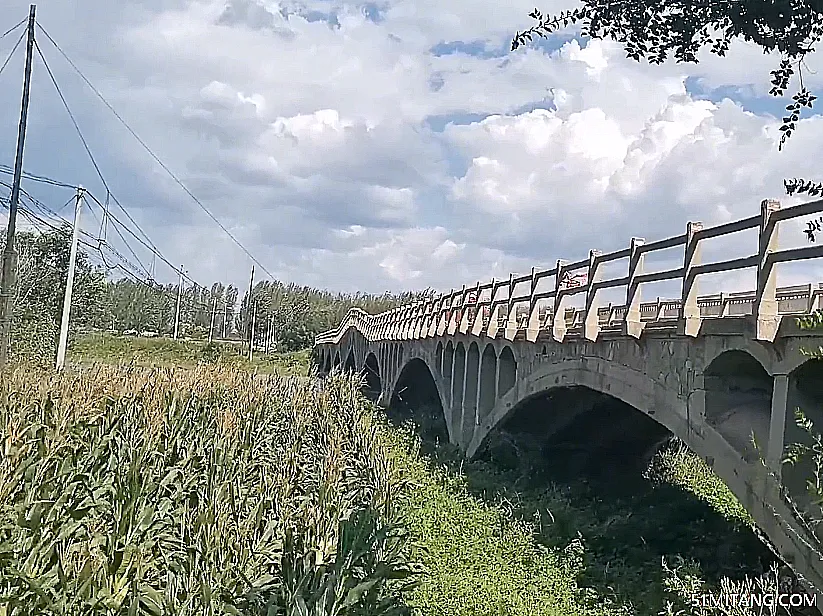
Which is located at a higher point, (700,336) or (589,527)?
(700,336)

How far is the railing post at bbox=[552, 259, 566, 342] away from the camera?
1261 centimetres

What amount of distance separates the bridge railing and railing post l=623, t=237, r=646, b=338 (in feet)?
0.04

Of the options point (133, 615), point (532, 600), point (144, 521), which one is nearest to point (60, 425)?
point (144, 521)

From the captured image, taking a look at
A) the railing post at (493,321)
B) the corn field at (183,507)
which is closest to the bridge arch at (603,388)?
the railing post at (493,321)

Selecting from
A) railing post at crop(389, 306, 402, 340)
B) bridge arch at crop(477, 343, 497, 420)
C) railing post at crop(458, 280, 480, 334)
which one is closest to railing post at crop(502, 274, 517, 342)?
bridge arch at crop(477, 343, 497, 420)

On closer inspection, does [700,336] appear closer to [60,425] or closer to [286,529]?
[286,529]

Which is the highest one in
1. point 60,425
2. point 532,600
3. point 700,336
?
point 700,336

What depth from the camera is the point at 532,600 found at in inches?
356

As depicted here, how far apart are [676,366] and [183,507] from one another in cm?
558

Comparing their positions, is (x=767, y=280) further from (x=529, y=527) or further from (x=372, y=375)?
(x=372, y=375)

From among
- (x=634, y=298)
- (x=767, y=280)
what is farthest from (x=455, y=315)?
(x=767, y=280)

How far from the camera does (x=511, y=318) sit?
50.2 feet

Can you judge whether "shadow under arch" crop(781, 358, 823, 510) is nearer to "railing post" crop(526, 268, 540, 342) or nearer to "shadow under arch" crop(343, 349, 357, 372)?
"railing post" crop(526, 268, 540, 342)

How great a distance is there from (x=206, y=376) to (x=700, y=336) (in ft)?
38.3
